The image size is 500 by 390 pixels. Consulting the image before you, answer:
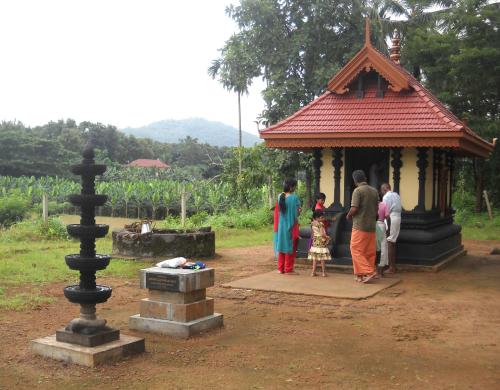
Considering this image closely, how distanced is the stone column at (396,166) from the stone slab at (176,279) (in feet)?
19.9

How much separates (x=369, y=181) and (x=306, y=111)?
201 cm

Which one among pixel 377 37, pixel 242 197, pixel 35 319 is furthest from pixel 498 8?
pixel 35 319

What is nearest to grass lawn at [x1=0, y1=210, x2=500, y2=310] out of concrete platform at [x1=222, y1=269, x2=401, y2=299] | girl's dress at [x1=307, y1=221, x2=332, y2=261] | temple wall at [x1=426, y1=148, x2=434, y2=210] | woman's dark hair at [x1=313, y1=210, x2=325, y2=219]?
concrete platform at [x1=222, y1=269, x2=401, y2=299]

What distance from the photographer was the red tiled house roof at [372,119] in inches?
423

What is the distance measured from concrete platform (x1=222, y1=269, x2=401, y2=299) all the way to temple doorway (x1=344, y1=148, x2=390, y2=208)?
220 centimetres

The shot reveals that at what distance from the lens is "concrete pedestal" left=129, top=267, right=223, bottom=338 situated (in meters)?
6.34

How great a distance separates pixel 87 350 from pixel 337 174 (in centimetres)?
758

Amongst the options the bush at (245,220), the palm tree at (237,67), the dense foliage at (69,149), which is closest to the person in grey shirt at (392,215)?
the bush at (245,220)

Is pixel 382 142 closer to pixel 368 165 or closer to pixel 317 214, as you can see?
pixel 368 165

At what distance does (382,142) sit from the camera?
11.0m

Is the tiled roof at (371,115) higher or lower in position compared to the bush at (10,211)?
higher

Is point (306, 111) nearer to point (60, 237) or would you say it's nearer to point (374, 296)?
point (374, 296)

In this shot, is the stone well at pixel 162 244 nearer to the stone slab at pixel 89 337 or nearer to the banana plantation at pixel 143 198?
the stone slab at pixel 89 337

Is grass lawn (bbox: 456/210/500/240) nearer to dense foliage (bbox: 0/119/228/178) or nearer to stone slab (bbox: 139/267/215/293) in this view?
dense foliage (bbox: 0/119/228/178)
